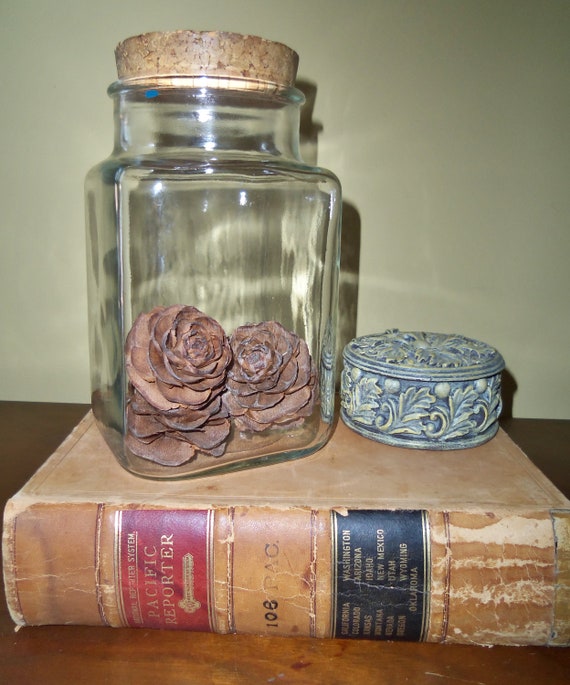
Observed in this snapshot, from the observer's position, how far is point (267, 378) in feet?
1.76

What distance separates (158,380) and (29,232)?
40 centimetres

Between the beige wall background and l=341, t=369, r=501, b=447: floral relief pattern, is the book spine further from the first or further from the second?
the beige wall background

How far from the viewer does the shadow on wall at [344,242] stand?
0.73 m

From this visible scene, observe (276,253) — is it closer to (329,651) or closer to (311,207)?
(311,207)

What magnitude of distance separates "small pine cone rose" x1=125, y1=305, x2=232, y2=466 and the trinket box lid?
0.48ft

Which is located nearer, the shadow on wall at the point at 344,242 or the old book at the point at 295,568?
the old book at the point at 295,568

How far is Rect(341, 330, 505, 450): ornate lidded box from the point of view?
0.56 m

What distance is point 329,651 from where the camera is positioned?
449mm

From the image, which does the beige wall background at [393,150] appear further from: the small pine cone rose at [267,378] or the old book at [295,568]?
the old book at [295,568]

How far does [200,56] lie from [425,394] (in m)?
0.35

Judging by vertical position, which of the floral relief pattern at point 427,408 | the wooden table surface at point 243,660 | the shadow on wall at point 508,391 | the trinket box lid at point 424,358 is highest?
the trinket box lid at point 424,358

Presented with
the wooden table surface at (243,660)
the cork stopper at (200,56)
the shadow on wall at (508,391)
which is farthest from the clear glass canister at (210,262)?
the shadow on wall at (508,391)

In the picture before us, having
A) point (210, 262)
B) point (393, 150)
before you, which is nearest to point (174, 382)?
point (210, 262)

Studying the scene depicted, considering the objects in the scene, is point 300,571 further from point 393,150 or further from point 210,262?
point 393,150
